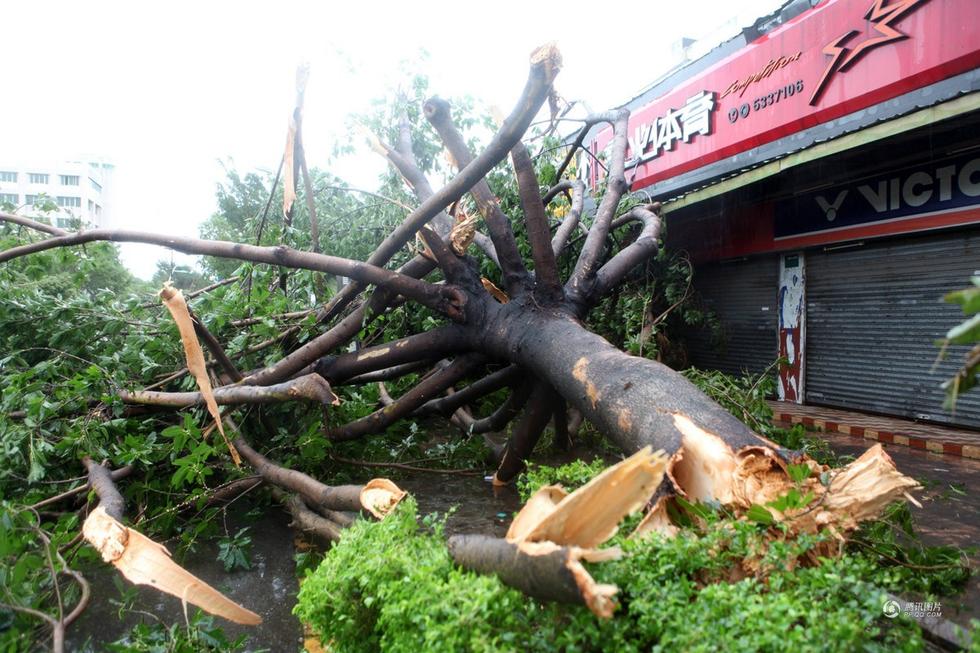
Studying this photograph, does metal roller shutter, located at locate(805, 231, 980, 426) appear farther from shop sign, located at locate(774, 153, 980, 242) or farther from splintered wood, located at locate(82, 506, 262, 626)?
splintered wood, located at locate(82, 506, 262, 626)

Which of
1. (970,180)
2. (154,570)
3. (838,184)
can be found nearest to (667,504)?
(154,570)

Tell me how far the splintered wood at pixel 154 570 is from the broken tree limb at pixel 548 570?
0.87 meters

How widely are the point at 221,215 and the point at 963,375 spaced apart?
20.9 metres

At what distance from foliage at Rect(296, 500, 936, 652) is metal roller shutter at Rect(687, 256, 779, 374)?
21.3 ft

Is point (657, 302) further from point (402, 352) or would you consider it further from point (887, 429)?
point (402, 352)

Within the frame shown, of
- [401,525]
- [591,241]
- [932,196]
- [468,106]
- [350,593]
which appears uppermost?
[468,106]

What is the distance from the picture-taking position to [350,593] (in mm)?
1620

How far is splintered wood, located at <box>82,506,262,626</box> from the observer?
1.79 meters

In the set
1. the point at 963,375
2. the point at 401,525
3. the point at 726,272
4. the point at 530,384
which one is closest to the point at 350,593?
the point at 401,525

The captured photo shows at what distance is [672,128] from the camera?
770cm

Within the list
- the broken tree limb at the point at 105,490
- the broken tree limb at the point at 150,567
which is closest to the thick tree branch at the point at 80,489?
the broken tree limb at the point at 105,490

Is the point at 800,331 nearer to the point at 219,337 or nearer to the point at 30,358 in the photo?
the point at 219,337

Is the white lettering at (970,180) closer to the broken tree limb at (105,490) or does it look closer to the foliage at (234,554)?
the foliage at (234,554)

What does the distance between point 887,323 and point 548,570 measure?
20.2 ft
